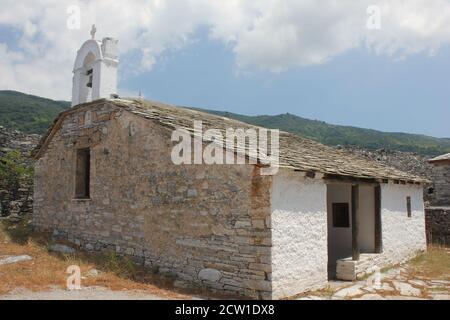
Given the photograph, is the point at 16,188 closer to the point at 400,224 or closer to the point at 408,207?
the point at 400,224

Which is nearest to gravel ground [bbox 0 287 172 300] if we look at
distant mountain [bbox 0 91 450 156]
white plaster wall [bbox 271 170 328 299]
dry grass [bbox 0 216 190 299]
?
dry grass [bbox 0 216 190 299]

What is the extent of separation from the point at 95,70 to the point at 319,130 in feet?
159

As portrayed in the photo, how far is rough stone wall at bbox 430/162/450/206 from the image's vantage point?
18078 millimetres

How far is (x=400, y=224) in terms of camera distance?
11.9 meters

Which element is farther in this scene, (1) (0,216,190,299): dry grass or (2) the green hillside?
(2) the green hillside

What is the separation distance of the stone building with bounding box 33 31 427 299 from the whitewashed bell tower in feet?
1.43

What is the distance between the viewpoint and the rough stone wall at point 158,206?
703cm

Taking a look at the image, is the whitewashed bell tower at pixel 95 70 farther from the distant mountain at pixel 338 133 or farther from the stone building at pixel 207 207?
the distant mountain at pixel 338 133

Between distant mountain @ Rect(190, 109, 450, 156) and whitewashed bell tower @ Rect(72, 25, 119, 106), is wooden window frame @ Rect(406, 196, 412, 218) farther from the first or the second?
distant mountain @ Rect(190, 109, 450, 156)

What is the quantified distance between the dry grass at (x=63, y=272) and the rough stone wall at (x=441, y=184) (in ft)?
48.3

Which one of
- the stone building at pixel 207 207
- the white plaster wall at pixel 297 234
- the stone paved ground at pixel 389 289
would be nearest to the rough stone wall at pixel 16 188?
the stone building at pixel 207 207

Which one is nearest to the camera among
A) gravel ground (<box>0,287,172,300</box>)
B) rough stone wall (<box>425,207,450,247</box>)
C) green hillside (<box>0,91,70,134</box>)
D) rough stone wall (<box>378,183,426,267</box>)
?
gravel ground (<box>0,287,172,300</box>)

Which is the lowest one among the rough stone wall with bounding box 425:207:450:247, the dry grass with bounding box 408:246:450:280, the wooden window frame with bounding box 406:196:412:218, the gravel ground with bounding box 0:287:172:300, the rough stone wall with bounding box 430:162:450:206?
the dry grass with bounding box 408:246:450:280
